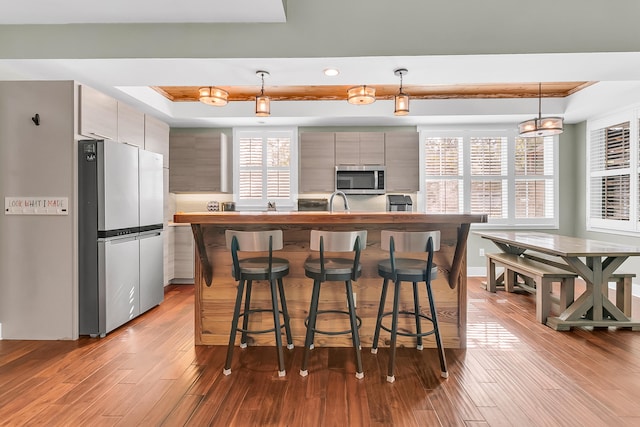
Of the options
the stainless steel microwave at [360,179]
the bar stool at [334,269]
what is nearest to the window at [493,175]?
the stainless steel microwave at [360,179]

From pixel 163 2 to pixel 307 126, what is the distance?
3200 millimetres

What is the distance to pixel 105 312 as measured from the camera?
3.01m

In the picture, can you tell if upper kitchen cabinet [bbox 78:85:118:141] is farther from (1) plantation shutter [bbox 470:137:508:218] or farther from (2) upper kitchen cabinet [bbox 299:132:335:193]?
(1) plantation shutter [bbox 470:137:508:218]

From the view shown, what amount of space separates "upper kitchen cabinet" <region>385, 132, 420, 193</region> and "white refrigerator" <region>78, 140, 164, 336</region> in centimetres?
339

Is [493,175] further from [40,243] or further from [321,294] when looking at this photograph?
[40,243]

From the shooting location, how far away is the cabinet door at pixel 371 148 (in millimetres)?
5273

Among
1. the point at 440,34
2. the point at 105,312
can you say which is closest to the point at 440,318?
the point at 440,34

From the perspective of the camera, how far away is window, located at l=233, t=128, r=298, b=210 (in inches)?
218

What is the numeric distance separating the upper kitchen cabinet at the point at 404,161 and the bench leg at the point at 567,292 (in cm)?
240

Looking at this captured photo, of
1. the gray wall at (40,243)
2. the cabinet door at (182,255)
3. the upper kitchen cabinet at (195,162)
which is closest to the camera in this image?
the gray wall at (40,243)

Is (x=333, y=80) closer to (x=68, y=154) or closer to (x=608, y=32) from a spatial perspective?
(x=608, y=32)

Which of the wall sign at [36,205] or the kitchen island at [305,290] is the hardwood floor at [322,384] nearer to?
Result: the kitchen island at [305,290]

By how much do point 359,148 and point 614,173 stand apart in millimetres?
3535

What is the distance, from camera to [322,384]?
7.18 feet
